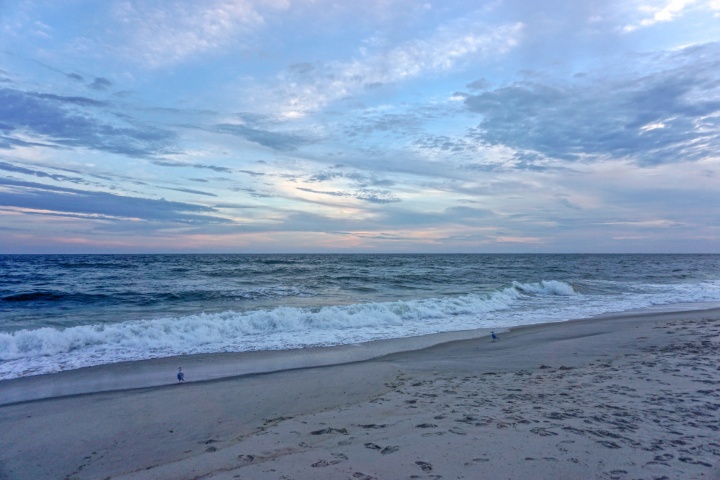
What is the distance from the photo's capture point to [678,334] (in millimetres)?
12609

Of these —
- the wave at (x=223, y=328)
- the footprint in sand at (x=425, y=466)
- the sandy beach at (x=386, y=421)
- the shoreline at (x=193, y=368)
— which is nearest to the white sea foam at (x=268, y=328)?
the wave at (x=223, y=328)

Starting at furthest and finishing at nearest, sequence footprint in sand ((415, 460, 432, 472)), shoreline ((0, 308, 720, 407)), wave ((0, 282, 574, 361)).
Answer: wave ((0, 282, 574, 361)) < shoreline ((0, 308, 720, 407)) < footprint in sand ((415, 460, 432, 472))

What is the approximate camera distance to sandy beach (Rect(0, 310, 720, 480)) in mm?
4348

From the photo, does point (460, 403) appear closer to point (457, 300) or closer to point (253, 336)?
point (253, 336)

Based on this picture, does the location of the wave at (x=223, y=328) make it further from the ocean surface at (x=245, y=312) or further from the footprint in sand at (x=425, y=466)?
the footprint in sand at (x=425, y=466)

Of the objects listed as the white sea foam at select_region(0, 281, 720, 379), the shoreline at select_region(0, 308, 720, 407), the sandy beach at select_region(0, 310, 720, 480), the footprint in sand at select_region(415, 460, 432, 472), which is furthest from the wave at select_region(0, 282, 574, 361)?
the footprint in sand at select_region(415, 460, 432, 472)

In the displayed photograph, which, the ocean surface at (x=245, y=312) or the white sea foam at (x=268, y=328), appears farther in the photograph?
the ocean surface at (x=245, y=312)

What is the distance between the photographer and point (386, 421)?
572 centimetres

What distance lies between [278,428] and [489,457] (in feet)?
9.70

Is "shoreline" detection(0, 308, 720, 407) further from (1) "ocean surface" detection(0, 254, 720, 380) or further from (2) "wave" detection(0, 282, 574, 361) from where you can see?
(2) "wave" detection(0, 282, 574, 361)

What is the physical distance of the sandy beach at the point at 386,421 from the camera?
4348 millimetres

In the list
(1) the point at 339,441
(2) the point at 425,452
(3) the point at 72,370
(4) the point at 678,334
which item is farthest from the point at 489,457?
(4) the point at 678,334

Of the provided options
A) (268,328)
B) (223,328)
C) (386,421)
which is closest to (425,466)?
(386,421)

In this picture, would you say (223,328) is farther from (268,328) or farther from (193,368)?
(193,368)
